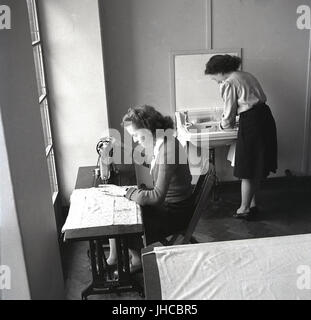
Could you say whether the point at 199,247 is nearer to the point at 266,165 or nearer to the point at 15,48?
the point at 15,48

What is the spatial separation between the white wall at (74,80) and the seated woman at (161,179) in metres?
1.07

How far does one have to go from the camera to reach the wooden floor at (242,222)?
3285 mm

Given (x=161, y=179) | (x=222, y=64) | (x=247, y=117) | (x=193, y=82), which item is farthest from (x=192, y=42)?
(x=161, y=179)

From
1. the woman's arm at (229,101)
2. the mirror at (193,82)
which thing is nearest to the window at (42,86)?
the mirror at (193,82)

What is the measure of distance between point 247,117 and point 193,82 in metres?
0.79

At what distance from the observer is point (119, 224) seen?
243 cm

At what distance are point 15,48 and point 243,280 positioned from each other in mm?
1329

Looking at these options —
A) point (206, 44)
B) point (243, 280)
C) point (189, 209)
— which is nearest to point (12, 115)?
point (243, 280)

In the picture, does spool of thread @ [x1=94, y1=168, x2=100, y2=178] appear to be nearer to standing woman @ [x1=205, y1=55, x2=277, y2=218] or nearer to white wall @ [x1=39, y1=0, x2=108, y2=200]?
white wall @ [x1=39, y1=0, x2=108, y2=200]

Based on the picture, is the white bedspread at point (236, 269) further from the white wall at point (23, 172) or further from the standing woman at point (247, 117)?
the standing woman at point (247, 117)

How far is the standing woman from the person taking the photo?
372cm

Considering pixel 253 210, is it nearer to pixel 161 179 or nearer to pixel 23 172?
pixel 161 179

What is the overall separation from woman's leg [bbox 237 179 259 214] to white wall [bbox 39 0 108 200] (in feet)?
4.33

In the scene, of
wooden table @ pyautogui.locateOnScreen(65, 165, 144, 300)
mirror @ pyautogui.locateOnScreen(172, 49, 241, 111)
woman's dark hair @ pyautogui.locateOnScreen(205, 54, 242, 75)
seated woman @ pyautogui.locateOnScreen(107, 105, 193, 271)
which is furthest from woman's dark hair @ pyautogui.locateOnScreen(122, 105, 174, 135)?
mirror @ pyautogui.locateOnScreen(172, 49, 241, 111)
